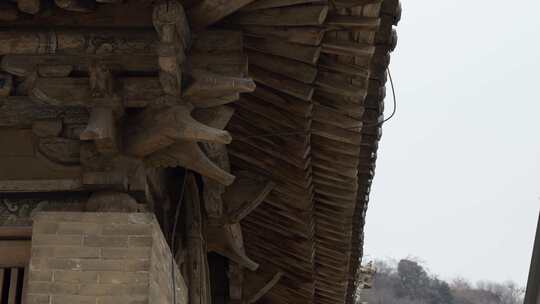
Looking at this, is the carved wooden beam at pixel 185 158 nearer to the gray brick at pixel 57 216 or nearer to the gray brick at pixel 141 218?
the gray brick at pixel 141 218

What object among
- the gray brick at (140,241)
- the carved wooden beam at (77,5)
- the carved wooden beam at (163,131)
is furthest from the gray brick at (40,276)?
the carved wooden beam at (77,5)

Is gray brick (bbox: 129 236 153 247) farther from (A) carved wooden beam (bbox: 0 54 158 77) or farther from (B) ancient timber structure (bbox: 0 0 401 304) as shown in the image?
(A) carved wooden beam (bbox: 0 54 158 77)

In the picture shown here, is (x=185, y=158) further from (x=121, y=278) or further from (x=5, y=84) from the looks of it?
(x=5, y=84)

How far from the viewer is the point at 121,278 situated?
6.95 metres

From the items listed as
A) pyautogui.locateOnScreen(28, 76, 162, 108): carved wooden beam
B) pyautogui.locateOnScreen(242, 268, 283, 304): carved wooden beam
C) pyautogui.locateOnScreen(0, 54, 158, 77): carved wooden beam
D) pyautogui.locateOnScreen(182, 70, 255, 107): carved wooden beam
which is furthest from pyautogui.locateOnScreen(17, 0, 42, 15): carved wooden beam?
pyautogui.locateOnScreen(242, 268, 283, 304): carved wooden beam

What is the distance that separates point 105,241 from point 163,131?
2.80 feet

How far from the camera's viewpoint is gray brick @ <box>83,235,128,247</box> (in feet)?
23.1

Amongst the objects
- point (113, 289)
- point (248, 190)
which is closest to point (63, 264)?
A: point (113, 289)

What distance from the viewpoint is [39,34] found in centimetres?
757

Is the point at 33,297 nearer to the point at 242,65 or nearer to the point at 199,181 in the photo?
the point at 242,65

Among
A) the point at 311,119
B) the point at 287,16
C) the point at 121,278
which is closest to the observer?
the point at 121,278

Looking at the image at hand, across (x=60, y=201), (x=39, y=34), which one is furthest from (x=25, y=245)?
(x=39, y=34)

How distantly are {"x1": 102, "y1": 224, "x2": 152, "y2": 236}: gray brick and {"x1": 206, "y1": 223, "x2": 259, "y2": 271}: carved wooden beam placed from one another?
3.32 metres

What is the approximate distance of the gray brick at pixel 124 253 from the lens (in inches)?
276
